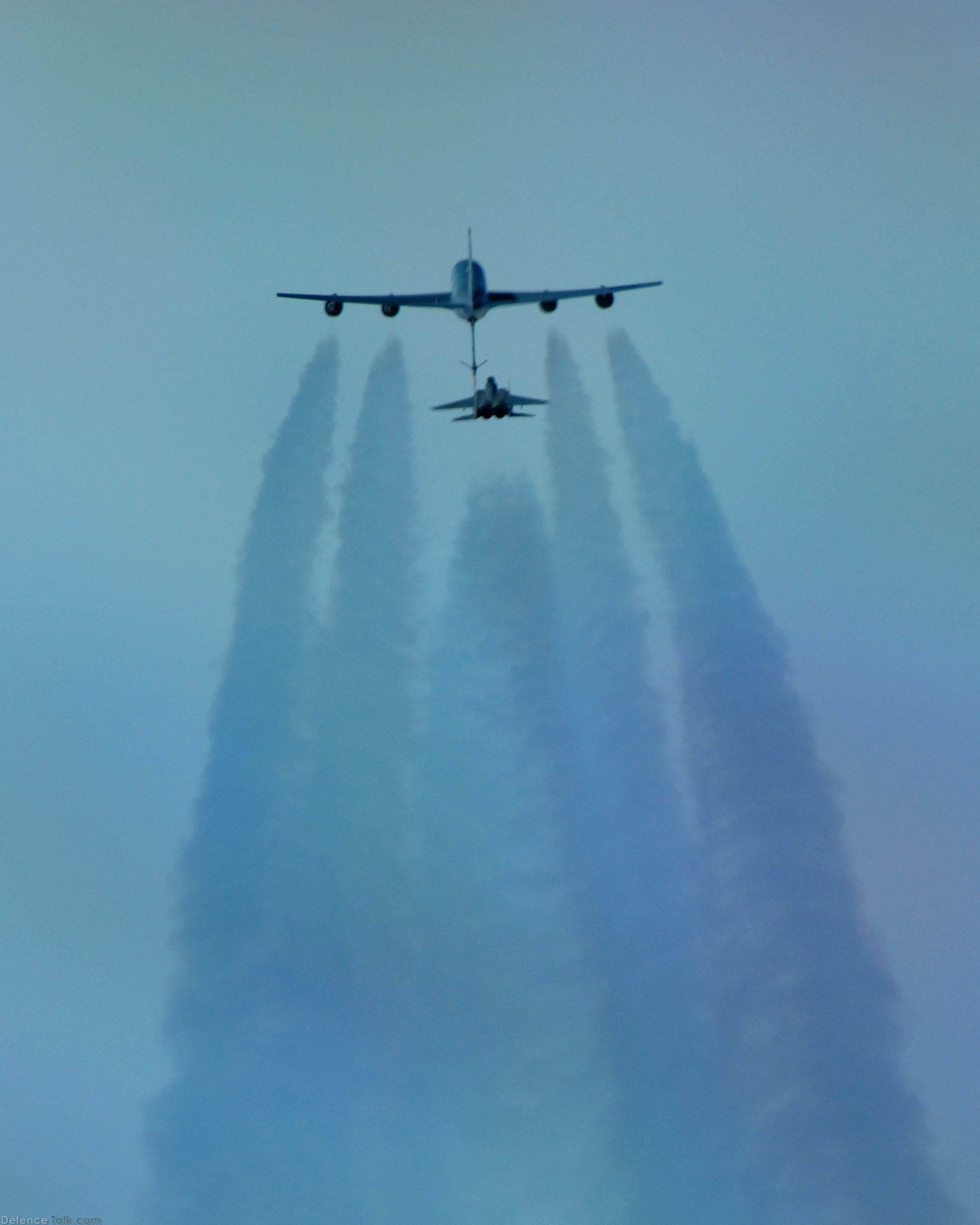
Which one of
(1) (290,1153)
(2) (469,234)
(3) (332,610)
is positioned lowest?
(1) (290,1153)

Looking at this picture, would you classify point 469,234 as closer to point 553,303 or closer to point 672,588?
point 553,303

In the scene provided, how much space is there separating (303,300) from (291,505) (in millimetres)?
13454

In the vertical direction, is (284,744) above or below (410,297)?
below

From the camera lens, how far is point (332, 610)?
4459 inches

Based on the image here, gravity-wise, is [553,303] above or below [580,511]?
above

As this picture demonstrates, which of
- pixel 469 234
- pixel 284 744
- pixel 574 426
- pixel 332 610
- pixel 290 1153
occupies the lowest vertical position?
pixel 290 1153

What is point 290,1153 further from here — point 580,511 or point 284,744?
point 580,511

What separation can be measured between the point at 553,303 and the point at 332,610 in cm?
2205

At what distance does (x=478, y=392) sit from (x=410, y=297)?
6.52 meters

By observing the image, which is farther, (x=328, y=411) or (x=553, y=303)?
(x=328, y=411)

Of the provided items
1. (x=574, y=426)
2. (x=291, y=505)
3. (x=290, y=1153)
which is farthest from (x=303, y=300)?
(x=290, y=1153)

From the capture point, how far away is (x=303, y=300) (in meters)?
105

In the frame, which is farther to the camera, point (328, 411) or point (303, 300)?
point (328, 411)

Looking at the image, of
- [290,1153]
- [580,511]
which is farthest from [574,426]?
[290,1153]
